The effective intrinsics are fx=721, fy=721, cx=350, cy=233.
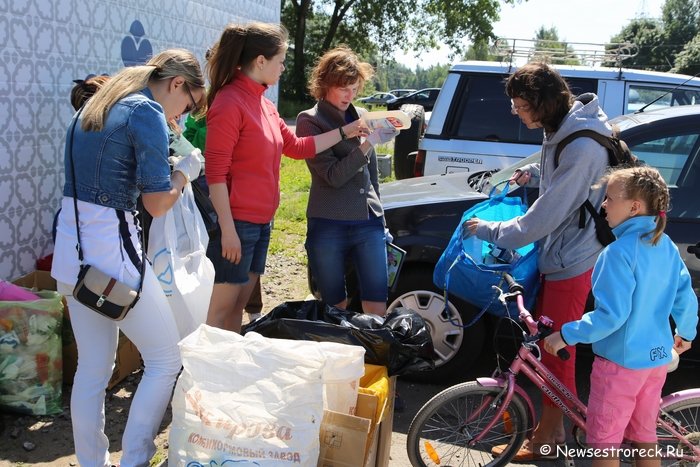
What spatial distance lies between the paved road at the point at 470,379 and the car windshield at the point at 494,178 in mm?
1139

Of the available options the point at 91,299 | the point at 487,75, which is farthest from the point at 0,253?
the point at 487,75

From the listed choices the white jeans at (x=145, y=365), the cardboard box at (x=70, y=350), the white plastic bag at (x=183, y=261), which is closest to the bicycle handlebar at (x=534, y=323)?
the white plastic bag at (x=183, y=261)

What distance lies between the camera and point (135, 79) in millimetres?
2619

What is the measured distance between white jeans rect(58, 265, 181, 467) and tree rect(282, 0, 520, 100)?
3285 cm

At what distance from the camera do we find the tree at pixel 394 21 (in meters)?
36.2

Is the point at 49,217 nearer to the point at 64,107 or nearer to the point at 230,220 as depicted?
the point at 64,107

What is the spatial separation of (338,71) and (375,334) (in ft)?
4.59

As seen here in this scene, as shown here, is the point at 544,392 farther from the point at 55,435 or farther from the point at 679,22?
the point at 679,22

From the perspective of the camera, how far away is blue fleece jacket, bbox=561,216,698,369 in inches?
107

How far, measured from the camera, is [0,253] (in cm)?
429

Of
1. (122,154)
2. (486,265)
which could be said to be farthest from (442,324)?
(122,154)

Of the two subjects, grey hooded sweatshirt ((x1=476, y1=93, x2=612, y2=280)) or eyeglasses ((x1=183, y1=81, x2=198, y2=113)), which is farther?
grey hooded sweatshirt ((x1=476, y1=93, x2=612, y2=280))

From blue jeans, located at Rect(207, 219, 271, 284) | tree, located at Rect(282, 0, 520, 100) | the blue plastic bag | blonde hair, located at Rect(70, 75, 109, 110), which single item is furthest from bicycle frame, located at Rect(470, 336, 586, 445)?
tree, located at Rect(282, 0, 520, 100)

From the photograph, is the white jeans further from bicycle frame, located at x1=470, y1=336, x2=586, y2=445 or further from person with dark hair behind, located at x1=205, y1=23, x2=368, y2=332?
bicycle frame, located at x1=470, y1=336, x2=586, y2=445
